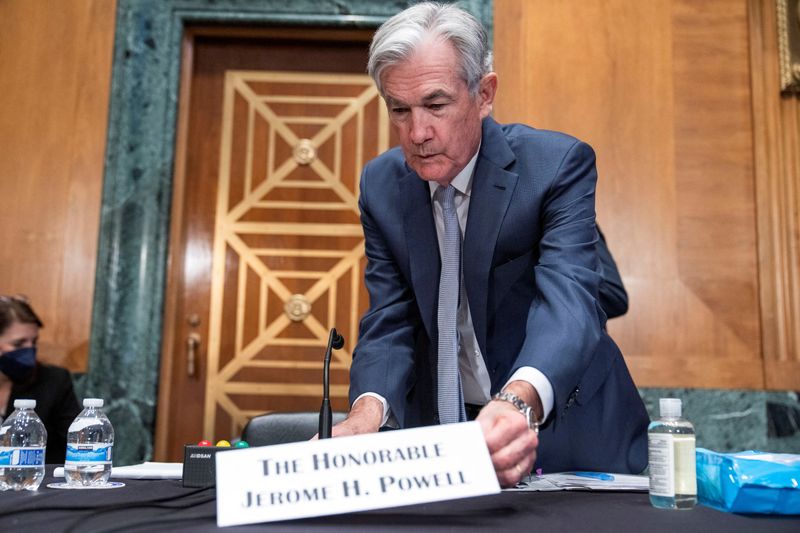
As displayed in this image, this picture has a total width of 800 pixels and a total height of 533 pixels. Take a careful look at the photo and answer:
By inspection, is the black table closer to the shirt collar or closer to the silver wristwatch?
the silver wristwatch

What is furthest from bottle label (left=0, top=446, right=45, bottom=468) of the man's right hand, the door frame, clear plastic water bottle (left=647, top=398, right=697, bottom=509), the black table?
the door frame

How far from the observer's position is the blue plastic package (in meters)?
1.01

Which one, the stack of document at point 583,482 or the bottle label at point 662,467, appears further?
the stack of document at point 583,482

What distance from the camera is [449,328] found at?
156 centimetres

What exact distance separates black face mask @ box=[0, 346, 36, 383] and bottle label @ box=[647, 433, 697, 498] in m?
2.47

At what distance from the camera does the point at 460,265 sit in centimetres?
161

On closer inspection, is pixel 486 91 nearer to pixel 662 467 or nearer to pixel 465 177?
pixel 465 177

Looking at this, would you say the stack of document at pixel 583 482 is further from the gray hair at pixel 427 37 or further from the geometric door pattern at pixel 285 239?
the geometric door pattern at pixel 285 239

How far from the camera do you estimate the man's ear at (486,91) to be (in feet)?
5.30

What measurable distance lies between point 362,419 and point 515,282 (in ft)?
1.31

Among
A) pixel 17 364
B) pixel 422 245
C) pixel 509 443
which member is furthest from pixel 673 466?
pixel 17 364

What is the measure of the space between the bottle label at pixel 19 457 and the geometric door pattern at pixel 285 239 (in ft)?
7.92

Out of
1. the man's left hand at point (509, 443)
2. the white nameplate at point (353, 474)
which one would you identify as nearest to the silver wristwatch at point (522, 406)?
the man's left hand at point (509, 443)

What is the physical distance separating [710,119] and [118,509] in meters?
3.23
